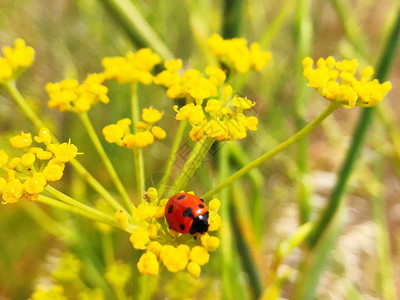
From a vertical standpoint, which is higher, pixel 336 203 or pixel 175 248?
pixel 336 203

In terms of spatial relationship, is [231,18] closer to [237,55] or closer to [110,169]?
[237,55]

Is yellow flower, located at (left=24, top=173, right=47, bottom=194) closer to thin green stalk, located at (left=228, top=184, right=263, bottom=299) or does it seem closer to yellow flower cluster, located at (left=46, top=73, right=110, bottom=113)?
yellow flower cluster, located at (left=46, top=73, right=110, bottom=113)

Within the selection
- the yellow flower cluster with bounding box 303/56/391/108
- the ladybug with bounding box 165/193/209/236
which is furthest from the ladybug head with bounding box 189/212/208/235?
the yellow flower cluster with bounding box 303/56/391/108

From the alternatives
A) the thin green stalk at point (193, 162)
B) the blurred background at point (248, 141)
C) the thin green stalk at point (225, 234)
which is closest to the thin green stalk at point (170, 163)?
the thin green stalk at point (193, 162)

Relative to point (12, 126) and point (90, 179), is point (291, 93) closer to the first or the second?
point (12, 126)

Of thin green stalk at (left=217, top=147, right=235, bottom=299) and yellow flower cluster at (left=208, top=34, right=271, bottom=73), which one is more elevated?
yellow flower cluster at (left=208, top=34, right=271, bottom=73)

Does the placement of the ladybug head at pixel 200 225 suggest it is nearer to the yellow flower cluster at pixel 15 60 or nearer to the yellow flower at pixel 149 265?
the yellow flower at pixel 149 265

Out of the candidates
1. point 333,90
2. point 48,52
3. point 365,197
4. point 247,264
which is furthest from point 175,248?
point 48,52

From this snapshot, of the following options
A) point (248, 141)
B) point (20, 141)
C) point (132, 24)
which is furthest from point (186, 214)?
point (248, 141)
